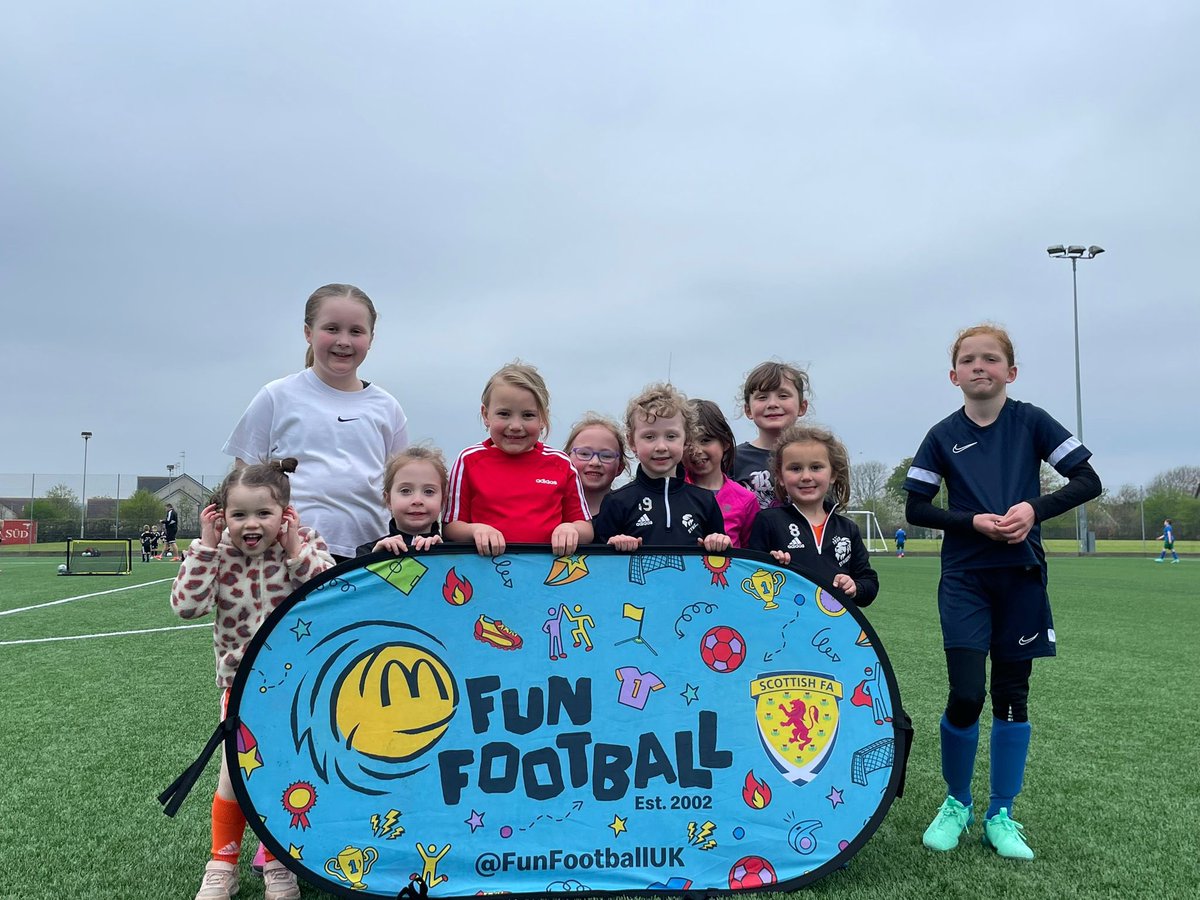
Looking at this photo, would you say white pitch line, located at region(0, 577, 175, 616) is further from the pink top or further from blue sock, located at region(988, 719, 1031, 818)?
blue sock, located at region(988, 719, 1031, 818)

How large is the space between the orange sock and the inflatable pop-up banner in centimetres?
22

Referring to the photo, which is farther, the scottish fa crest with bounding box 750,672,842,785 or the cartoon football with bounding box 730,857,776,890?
the scottish fa crest with bounding box 750,672,842,785

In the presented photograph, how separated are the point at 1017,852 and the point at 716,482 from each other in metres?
1.70

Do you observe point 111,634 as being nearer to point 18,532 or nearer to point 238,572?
point 238,572

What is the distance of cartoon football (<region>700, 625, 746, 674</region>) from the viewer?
2752mm

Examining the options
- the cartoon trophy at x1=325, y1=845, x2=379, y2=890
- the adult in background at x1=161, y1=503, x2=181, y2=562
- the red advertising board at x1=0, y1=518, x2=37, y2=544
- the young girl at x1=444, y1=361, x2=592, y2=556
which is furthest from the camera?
the red advertising board at x1=0, y1=518, x2=37, y2=544

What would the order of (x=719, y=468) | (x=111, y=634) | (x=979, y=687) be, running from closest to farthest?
(x=979, y=687) → (x=719, y=468) → (x=111, y=634)

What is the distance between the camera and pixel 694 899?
2.52 metres

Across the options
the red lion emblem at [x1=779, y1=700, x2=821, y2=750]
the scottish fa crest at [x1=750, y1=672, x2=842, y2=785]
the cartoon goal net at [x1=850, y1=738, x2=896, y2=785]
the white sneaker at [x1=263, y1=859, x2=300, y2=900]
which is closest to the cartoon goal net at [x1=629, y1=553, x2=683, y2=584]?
the scottish fa crest at [x1=750, y1=672, x2=842, y2=785]

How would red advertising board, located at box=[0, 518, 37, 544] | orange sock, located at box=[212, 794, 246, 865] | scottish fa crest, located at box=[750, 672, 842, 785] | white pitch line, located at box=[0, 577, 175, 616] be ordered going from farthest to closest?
red advertising board, located at box=[0, 518, 37, 544]
white pitch line, located at box=[0, 577, 175, 616]
scottish fa crest, located at box=[750, 672, 842, 785]
orange sock, located at box=[212, 794, 246, 865]

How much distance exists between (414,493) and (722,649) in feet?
3.89

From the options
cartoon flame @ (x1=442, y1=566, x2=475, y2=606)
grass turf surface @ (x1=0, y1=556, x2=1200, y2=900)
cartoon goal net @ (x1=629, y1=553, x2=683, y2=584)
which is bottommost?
grass turf surface @ (x1=0, y1=556, x2=1200, y2=900)

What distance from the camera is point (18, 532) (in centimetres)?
3722

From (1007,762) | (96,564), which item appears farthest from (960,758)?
(96,564)
